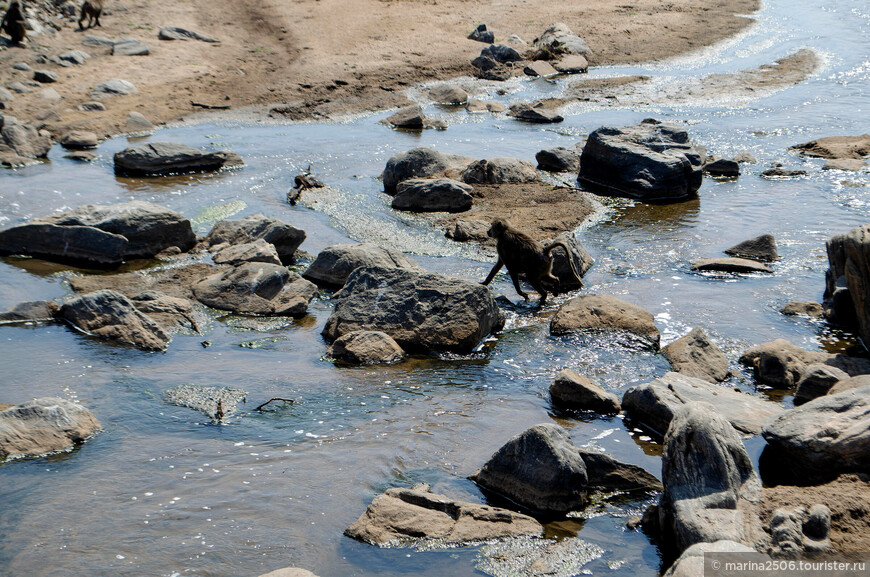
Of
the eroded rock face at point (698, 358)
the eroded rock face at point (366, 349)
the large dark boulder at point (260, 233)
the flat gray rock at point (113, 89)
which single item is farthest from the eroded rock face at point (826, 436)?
the flat gray rock at point (113, 89)

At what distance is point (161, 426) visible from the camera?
682 centimetres

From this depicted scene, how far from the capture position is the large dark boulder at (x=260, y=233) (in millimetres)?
10891

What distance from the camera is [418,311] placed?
8625mm

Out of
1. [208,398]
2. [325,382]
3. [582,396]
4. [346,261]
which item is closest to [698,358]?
[582,396]

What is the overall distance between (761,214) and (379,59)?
12231 millimetres

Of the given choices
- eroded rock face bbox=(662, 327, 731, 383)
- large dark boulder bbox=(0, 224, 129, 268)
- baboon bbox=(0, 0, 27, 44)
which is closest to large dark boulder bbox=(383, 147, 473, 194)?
large dark boulder bbox=(0, 224, 129, 268)

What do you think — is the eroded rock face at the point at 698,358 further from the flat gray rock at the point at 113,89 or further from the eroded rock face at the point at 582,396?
the flat gray rock at the point at 113,89

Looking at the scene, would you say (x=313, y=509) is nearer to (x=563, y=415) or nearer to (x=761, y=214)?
(x=563, y=415)

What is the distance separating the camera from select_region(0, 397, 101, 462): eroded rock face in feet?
20.6

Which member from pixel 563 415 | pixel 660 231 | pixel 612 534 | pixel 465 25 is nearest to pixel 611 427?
pixel 563 415

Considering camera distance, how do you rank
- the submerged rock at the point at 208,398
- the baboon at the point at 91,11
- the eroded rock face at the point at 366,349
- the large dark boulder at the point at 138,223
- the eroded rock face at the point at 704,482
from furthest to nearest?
1. the baboon at the point at 91,11
2. the large dark boulder at the point at 138,223
3. the eroded rock face at the point at 366,349
4. the submerged rock at the point at 208,398
5. the eroded rock face at the point at 704,482

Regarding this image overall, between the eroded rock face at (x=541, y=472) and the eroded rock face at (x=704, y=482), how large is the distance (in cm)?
61

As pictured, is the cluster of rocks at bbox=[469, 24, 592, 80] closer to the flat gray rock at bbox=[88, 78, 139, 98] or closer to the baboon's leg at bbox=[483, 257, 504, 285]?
the flat gray rock at bbox=[88, 78, 139, 98]

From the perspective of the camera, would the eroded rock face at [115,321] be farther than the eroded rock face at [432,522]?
Yes
